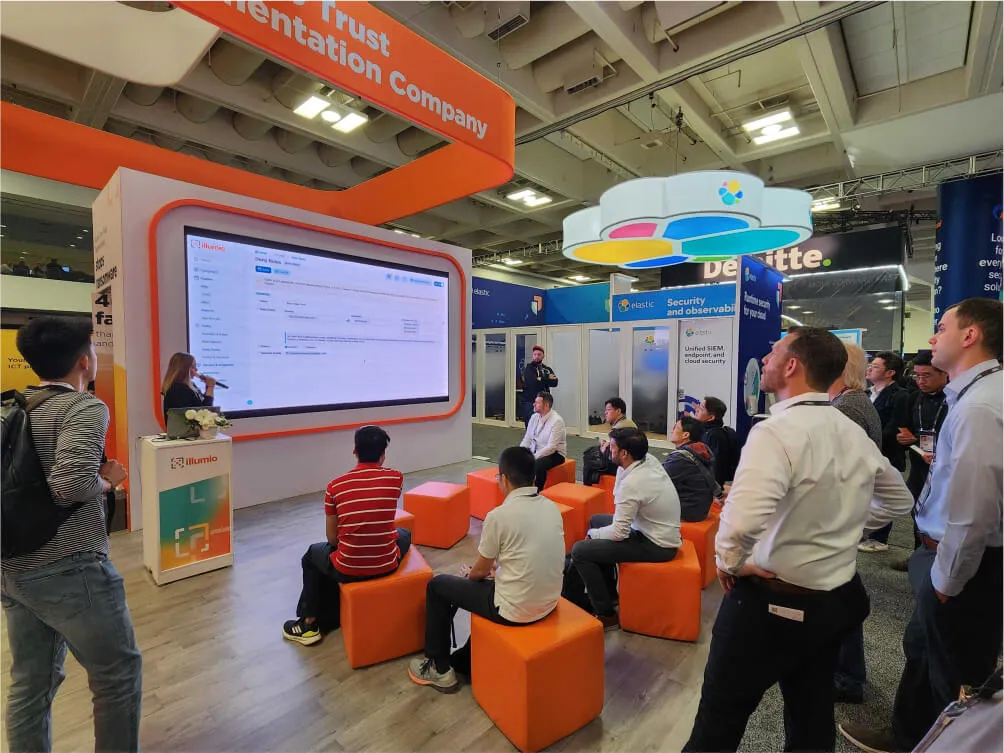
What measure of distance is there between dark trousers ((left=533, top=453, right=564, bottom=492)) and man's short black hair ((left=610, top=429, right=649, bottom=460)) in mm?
1894

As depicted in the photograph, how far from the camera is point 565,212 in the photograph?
9375mm

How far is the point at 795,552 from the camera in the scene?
128 centimetres

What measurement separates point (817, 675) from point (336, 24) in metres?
3.23

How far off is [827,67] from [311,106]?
520cm

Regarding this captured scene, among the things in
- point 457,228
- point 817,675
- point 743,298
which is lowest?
point 817,675

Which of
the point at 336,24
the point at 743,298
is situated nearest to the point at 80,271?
the point at 336,24

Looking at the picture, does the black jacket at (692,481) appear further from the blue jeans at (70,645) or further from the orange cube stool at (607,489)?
the blue jeans at (70,645)

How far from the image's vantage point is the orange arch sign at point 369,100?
84.8 inches

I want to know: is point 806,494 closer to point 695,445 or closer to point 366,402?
point 695,445

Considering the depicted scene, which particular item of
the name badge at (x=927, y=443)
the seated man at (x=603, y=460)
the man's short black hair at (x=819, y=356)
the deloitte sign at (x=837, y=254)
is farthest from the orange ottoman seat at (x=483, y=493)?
the deloitte sign at (x=837, y=254)

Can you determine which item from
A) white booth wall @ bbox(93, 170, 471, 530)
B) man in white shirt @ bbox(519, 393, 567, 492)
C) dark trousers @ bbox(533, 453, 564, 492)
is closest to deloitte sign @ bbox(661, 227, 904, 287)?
man in white shirt @ bbox(519, 393, 567, 492)

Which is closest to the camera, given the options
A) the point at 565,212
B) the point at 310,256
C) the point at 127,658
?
the point at 127,658

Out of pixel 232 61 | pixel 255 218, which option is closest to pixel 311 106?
pixel 232 61

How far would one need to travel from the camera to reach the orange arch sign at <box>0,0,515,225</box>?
215 centimetres
